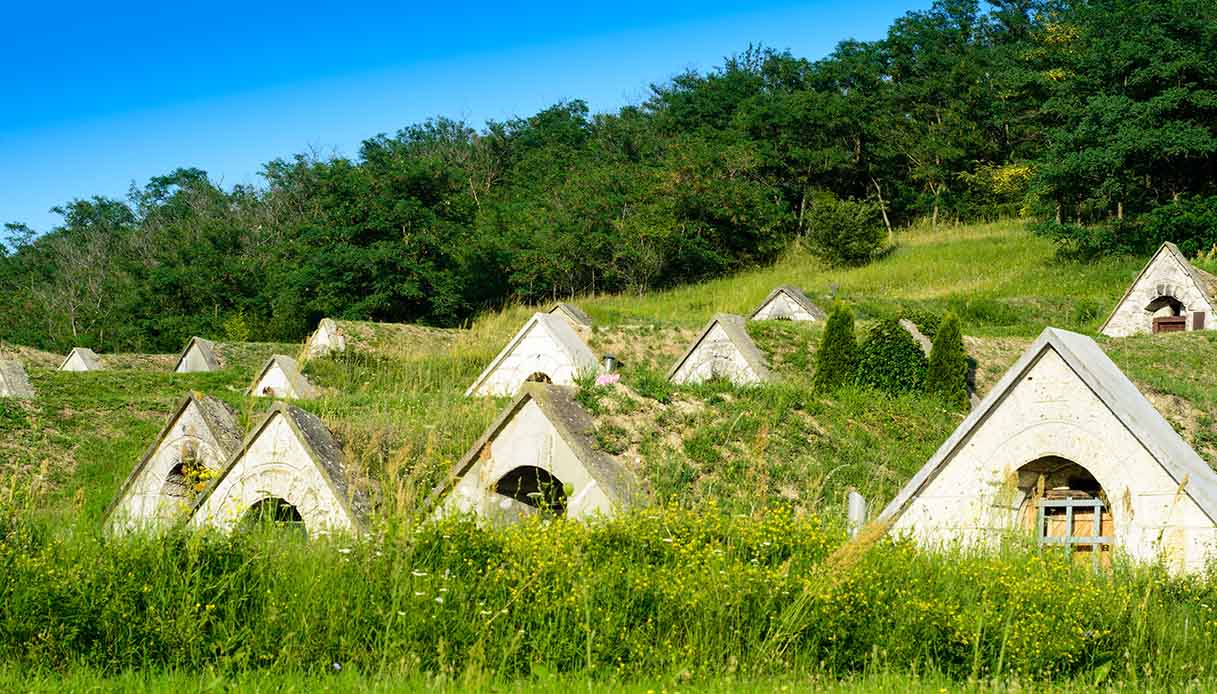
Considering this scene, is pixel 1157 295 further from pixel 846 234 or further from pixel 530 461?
pixel 530 461

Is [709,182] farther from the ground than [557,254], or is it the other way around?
[709,182]

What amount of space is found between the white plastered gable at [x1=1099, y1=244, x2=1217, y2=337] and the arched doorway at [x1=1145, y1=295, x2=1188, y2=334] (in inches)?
3.1

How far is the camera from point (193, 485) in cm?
1447

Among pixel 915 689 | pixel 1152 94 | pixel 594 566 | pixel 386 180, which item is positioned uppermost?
pixel 1152 94

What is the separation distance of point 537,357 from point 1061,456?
14085mm

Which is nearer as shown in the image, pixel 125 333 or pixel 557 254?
pixel 557 254

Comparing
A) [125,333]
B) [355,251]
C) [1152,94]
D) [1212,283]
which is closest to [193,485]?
[1212,283]

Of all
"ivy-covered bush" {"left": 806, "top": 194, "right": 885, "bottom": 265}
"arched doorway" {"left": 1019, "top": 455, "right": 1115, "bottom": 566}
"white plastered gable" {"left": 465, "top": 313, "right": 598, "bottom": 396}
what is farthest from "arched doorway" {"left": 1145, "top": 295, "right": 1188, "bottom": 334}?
"arched doorway" {"left": 1019, "top": 455, "right": 1115, "bottom": 566}

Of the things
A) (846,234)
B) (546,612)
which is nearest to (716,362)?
(546,612)

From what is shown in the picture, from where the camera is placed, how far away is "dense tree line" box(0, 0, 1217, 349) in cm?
4728

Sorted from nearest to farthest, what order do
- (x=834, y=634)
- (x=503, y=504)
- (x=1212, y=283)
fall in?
(x=834, y=634), (x=503, y=504), (x=1212, y=283)

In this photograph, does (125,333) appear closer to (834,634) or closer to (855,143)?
(855,143)

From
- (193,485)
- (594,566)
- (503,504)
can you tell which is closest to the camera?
(594,566)

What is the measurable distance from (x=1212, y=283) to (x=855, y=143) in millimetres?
35403
